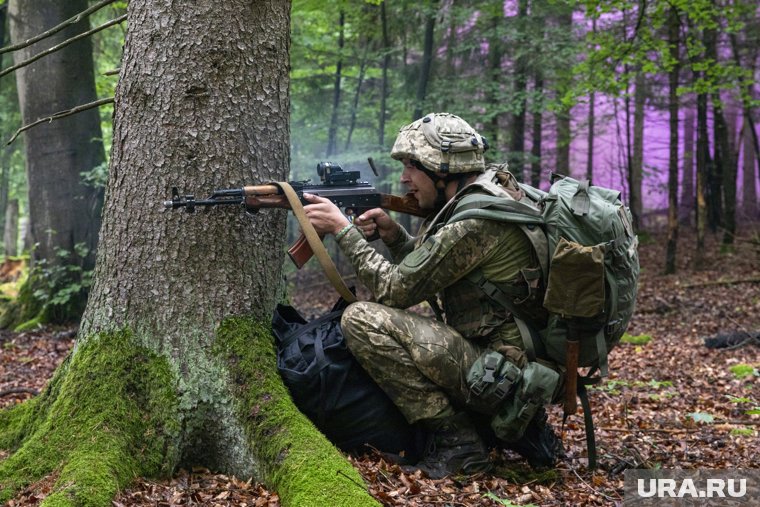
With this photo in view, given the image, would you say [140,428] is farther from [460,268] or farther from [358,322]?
[460,268]

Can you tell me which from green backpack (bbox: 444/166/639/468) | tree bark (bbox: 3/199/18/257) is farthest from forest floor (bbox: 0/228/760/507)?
tree bark (bbox: 3/199/18/257)

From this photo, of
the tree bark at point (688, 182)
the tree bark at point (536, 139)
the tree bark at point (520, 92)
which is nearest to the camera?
the tree bark at point (520, 92)

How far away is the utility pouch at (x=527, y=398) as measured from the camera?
3.90 m

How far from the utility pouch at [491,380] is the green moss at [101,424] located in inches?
69.1

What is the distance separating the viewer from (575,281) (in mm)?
3701

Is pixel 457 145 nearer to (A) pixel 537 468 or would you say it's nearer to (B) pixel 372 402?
(B) pixel 372 402

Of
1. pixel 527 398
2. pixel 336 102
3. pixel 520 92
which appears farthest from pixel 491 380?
pixel 336 102

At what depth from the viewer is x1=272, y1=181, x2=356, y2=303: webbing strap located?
4000 millimetres

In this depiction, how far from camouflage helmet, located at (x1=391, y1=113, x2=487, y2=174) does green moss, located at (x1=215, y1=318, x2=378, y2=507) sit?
4.89 feet

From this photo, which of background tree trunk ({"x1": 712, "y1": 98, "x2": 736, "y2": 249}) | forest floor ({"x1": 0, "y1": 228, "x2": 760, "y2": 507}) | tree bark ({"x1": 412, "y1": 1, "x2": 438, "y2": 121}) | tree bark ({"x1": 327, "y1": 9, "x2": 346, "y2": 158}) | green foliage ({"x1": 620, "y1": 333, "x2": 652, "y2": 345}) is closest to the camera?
forest floor ({"x1": 0, "y1": 228, "x2": 760, "y2": 507})

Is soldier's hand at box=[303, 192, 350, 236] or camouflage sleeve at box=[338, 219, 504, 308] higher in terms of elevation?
soldier's hand at box=[303, 192, 350, 236]

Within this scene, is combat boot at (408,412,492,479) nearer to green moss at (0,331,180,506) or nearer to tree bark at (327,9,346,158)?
green moss at (0,331,180,506)

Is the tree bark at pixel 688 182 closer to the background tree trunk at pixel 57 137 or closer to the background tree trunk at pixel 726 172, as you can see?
the background tree trunk at pixel 726 172

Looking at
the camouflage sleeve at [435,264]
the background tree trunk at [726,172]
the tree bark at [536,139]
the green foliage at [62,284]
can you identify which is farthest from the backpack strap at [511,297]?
the background tree trunk at [726,172]
